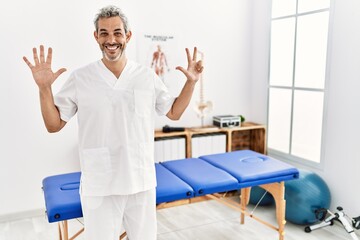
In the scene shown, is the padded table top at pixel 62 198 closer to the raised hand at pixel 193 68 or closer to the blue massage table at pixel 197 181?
the blue massage table at pixel 197 181

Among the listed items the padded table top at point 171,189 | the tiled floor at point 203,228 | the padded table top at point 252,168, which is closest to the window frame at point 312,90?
the tiled floor at point 203,228

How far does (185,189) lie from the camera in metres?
2.14

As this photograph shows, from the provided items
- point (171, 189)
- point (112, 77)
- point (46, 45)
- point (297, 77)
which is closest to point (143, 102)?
point (112, 77)

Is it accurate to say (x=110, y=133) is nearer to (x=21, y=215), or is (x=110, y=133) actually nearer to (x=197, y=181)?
(x=197, y=181)

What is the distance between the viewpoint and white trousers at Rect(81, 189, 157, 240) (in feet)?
5.38

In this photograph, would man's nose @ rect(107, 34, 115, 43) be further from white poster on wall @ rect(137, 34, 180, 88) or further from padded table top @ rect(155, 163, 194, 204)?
white poster on wall @ rect(137, 34, 180, 88)

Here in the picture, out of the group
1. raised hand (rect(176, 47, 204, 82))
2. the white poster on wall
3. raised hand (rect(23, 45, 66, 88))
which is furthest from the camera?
the white poster on wall

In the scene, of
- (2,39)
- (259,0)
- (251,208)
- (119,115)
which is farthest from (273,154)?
(2,39)

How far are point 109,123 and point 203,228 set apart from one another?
5.47 feet

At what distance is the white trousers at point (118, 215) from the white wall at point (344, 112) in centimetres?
184

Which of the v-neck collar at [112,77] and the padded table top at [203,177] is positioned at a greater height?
the v-neck collar at [112,77]

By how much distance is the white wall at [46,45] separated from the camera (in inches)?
115

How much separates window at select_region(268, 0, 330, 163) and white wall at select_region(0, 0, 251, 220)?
0.69m

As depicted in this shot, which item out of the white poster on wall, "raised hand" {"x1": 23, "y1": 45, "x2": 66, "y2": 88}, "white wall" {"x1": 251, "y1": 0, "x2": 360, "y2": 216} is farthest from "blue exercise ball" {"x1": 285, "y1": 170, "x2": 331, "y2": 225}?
"raised hand" {"x1": 23, "y1": 45, "x2": 66, "y2": 88}
